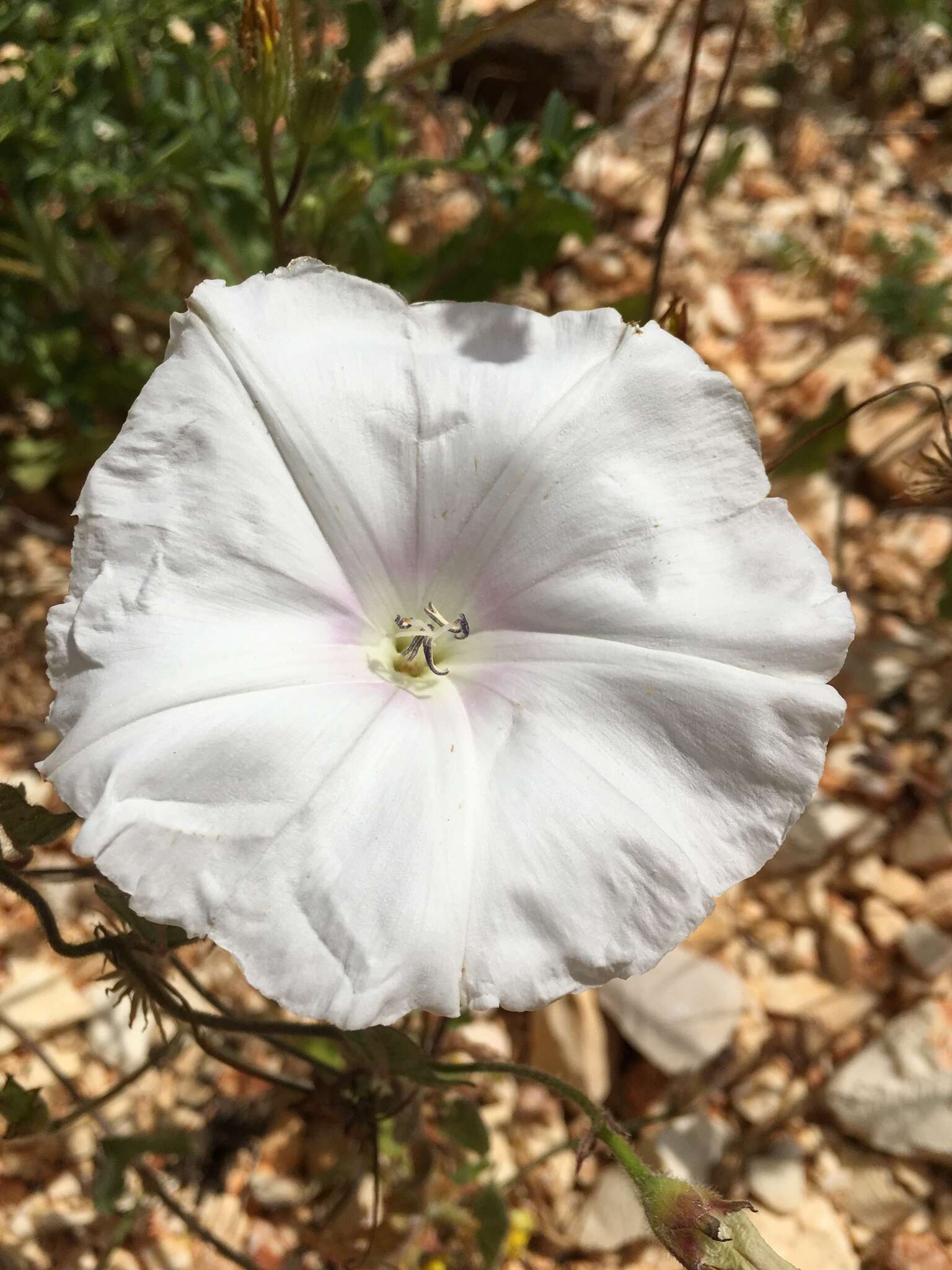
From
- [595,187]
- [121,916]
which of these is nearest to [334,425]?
[121,916]

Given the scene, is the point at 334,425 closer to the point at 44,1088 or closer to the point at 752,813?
the point at 752,813

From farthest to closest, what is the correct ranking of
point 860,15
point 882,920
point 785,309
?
point 860,15
point 785,309
point 882,920

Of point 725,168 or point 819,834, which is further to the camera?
point 725,168

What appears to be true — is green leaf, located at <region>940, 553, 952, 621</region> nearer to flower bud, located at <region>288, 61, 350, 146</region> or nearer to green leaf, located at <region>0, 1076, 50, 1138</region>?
flower bud, located at <region>288, 61, 350, 146</region>

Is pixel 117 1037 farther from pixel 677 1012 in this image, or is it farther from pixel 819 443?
pixel 819 443

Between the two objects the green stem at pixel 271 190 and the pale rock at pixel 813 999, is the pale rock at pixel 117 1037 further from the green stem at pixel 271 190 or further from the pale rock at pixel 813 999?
the green stem at pixel 271 190

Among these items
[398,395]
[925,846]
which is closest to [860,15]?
[925,846]

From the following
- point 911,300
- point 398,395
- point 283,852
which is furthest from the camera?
point 911,300

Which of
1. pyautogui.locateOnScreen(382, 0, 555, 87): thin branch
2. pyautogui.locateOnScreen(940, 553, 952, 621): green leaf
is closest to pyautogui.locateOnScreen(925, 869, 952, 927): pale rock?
pyautogui.locateOnScreen(940, 553, 952, 621): green leaf
